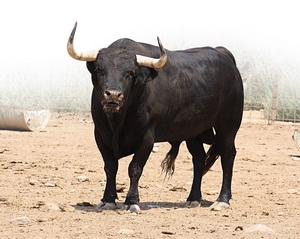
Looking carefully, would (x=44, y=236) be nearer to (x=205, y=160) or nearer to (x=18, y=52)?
(x=205, y=160)

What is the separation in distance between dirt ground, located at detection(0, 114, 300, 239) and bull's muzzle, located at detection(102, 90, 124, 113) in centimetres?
107

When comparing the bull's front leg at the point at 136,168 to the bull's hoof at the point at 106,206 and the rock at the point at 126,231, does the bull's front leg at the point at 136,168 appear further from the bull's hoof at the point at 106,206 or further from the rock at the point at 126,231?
the rock at the point at 126,231

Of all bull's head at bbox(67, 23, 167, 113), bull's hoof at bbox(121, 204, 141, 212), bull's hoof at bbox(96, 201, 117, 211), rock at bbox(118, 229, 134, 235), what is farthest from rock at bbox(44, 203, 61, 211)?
rock at bbox(118, 229, 134, 235)

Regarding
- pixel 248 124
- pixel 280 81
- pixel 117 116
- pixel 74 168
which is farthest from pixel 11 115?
pixel 280 81

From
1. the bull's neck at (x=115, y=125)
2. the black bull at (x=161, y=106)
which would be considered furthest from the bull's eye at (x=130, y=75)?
the bull's neck at (x=115, y=125)

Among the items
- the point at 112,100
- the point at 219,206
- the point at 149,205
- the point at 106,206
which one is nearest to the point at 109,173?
the point at 106,206

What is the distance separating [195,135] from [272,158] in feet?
19.0

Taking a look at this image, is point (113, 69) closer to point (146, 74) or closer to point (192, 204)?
point (146, 74)

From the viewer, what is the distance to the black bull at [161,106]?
7406 millimetres

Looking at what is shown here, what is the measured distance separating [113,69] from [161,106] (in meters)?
0.85

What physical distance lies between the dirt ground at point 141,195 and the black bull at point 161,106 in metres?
0.51

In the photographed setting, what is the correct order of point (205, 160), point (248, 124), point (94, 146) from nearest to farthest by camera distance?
point (205, 160) → point (94, 146) → point (248, 124)

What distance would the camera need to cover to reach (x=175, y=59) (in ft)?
27.5

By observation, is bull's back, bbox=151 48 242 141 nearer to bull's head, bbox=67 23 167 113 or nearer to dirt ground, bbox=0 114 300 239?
bull's head, bbox=67 23 167 113
